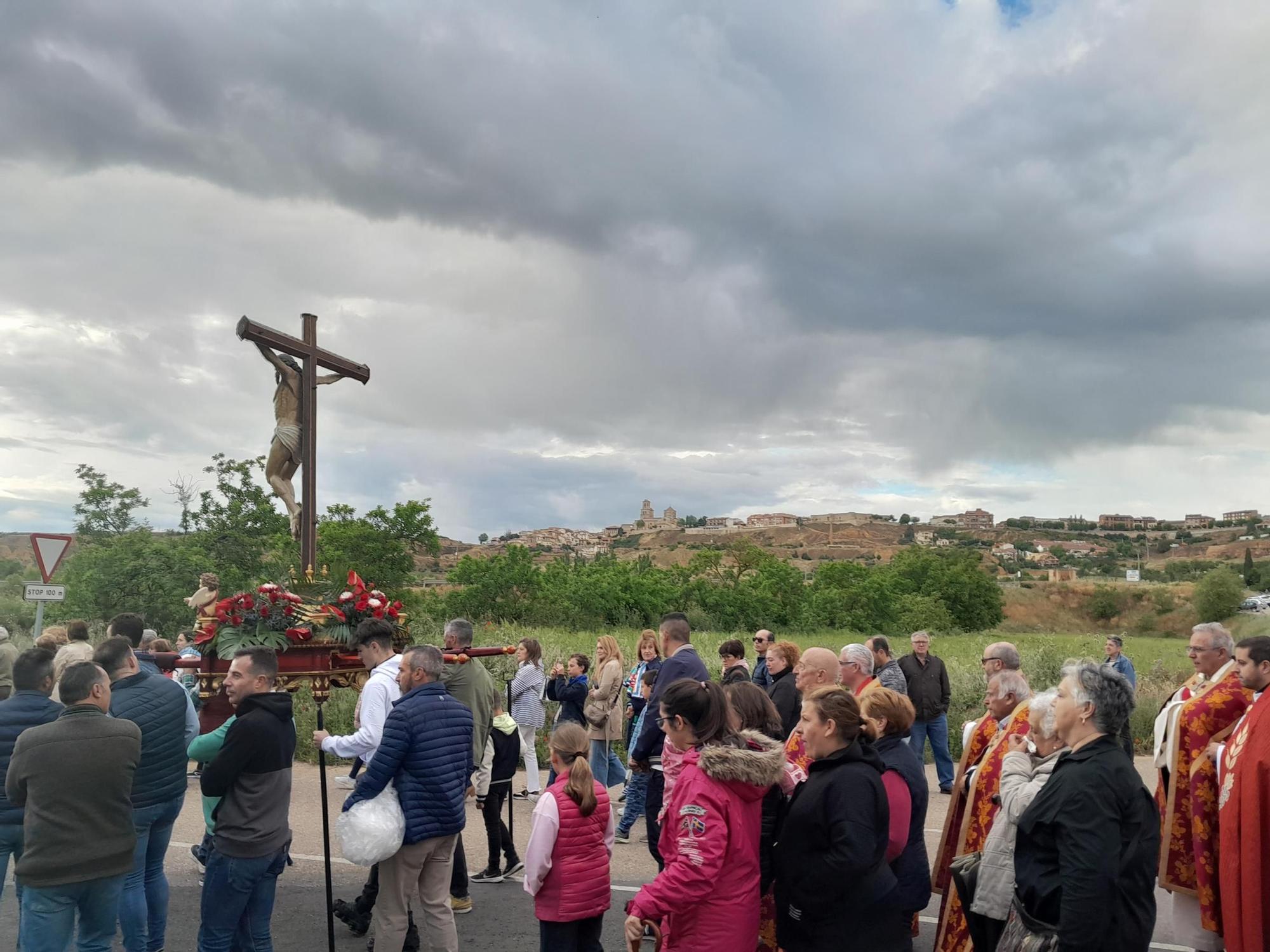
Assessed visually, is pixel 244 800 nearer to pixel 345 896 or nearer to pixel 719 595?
pixel 345 896

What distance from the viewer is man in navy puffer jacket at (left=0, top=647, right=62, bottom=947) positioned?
190 inches

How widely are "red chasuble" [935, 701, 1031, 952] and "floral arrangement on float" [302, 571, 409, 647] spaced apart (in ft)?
12.0

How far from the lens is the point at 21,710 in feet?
15.9

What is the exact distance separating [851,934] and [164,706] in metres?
3.73

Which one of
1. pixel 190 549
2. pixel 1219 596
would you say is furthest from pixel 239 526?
pixel 1219 596

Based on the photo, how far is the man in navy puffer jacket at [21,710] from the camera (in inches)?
190

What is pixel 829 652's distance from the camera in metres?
5.46

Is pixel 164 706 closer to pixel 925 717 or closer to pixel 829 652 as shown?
pixel 829 652

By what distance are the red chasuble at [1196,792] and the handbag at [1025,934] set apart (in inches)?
85.4

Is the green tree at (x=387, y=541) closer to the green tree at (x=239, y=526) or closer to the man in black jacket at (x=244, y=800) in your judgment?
the green tree at (x=239, y=526)

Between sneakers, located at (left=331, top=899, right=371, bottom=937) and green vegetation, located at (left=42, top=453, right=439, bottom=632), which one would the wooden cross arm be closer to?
sneakers, located at (left=331, top=899, right=371, bottom=937)

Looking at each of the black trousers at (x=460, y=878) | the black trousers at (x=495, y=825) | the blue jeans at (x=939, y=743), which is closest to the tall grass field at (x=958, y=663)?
the blue jeans at (x=939, y=743)

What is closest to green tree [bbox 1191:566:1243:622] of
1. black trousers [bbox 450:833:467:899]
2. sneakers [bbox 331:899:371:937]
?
black trousers [bbox 450:833:467:899]

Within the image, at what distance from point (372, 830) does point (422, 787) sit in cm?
32
